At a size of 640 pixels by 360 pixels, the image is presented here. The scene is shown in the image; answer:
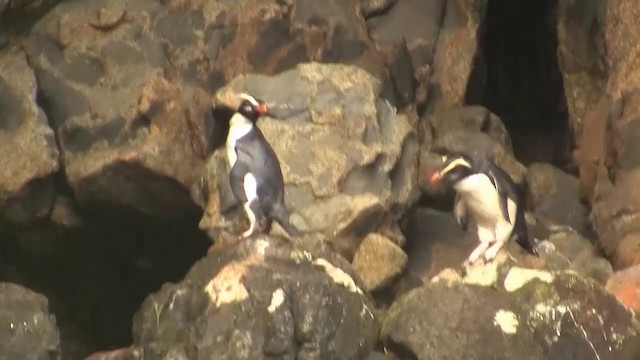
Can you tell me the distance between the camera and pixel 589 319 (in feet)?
12.5

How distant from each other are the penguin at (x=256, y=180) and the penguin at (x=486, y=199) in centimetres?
63

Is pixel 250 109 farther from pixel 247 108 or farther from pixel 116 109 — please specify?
pixel 116 109

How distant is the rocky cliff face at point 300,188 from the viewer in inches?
152

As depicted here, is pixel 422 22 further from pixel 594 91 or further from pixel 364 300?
pixel 364 300

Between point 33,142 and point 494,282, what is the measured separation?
104 inches

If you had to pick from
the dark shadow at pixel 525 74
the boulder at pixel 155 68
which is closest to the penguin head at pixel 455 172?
the boulder at pixel 155 68

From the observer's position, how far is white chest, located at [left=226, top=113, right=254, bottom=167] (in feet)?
14.7

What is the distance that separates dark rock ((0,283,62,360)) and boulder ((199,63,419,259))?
99 cm

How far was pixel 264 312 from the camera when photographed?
151 inches

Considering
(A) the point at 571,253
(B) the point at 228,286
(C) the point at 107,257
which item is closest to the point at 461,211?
(B) the point at 228,286

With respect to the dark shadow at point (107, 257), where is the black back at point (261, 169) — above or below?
above

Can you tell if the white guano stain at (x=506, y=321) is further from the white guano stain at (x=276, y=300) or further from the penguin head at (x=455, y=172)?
the white guano stain at (x=276, y=300)

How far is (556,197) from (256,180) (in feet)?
8.70

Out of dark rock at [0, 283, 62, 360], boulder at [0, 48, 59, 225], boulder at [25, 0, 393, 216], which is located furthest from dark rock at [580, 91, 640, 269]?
boulder at [0, 48, 59, 225]
